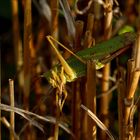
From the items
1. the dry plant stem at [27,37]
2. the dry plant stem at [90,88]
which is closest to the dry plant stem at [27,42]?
the dry plant stem at [27,37]

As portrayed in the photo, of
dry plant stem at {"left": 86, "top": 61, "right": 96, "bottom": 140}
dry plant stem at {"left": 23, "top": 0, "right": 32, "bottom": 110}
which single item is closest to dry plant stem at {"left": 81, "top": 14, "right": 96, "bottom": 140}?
dry plant stem at {"left": 86, "top": 61, "right": 96, "bottom": 140}

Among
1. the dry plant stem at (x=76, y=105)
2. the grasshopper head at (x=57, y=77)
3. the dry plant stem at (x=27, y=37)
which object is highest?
the dry plant stem at (x=27, y=37)

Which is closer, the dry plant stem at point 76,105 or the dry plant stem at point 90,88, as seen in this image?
the dry plant stem at point 90,88

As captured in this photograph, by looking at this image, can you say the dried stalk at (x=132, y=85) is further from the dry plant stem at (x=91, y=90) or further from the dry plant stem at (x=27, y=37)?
the dry plant stem at (x=27, y=37)

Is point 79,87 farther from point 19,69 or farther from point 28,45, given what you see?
point 19,69

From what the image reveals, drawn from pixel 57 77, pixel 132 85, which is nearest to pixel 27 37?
pixel 57 77

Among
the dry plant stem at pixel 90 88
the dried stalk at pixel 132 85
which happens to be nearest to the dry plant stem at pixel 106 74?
the dry plant stem at pixel 90 88

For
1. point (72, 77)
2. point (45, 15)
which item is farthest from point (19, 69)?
point (72, 77)

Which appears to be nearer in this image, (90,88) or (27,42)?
(90,88)

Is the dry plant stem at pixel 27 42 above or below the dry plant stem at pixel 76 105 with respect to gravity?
above

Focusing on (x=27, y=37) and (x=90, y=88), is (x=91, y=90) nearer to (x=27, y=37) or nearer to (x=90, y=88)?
(x=90, y=88)
